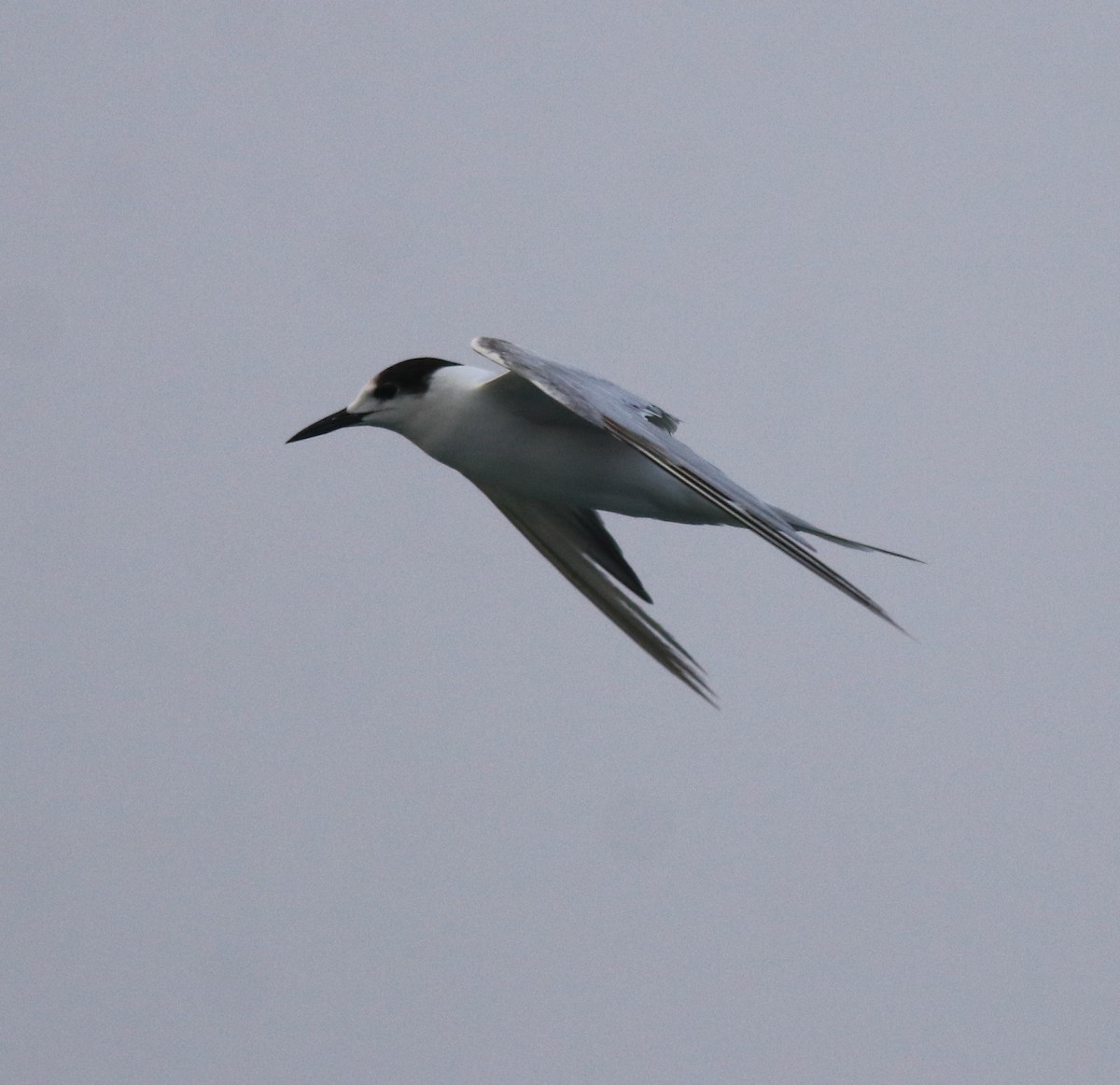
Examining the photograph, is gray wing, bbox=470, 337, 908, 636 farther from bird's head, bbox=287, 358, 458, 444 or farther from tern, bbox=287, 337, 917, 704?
bird's head, bbox=287, 358, 458, 444

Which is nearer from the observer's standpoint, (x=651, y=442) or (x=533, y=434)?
(x=651, y=442)

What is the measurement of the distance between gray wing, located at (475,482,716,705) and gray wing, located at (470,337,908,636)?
1424 millimetres

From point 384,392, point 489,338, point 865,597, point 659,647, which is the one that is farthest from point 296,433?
point 865,597

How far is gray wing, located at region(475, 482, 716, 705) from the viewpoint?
10.6 meters

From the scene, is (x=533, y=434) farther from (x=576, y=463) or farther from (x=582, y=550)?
(x=582, y=550)

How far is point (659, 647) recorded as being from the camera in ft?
33.4

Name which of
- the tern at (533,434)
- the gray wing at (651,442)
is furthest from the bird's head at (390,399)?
the gray wing at (651,442)

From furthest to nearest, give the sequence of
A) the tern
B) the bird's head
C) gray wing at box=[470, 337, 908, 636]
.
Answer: the bird's head < the tern < gray wing at box=[470, 337, 908, 636]

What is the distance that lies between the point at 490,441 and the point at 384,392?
0.66 m

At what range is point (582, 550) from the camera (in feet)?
35.4

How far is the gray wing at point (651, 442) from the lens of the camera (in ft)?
24.5

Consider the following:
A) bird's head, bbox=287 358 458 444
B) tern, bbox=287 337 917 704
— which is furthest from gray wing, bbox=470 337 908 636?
bird's head, bbox=287 358 458 444

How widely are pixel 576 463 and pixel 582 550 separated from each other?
1.55m

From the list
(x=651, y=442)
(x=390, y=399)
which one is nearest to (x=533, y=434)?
(x=390, y=399)
